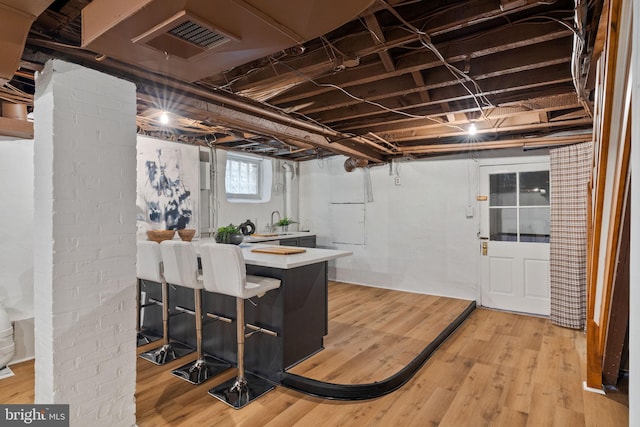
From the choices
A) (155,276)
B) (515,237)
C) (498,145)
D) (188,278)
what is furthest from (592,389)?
(155,276)

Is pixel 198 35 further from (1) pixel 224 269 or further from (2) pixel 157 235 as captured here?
(2) pixel 157 235

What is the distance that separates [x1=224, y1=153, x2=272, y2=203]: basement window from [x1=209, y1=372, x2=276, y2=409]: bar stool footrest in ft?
10.7

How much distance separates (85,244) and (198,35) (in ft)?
4.33

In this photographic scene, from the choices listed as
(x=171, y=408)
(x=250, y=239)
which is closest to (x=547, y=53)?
(x=171, y=408)

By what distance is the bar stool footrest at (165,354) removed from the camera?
320cm

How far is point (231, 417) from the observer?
2.38m

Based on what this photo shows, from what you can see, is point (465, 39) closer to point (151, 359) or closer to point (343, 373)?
point (343, 373)

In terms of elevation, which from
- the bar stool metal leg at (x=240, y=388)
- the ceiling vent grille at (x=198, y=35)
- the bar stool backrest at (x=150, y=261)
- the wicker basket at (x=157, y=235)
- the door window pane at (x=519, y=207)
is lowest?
the bar stool metal leg at (x=240, y=388)

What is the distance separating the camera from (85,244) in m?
1.98

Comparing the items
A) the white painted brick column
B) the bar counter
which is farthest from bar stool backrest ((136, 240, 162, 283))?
the white painted brick column

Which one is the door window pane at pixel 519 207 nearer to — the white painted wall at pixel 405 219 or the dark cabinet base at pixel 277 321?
the white painted wall at pixel 405 219

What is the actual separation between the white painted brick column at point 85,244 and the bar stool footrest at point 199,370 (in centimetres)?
68

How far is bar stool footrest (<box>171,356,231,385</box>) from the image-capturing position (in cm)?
287

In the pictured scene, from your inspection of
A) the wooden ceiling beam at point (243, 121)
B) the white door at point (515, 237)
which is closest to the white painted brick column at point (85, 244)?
the wooden ceiling beam at point (243, 121)
